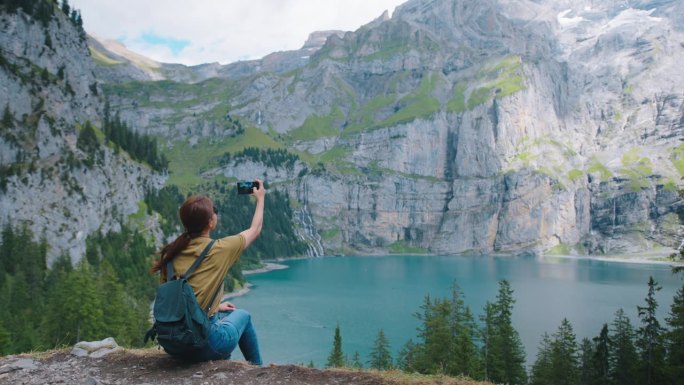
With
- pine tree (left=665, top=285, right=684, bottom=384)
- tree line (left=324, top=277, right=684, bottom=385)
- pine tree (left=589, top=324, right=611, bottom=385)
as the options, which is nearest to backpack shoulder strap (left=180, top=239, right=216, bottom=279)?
pine tree (left=665, top=285, right=684, bottom=384)

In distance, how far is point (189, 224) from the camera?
8797 millimetres

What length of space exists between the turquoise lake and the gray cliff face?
38979mm

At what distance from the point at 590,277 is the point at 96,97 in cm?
16561

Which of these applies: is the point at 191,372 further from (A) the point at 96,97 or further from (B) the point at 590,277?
(B) the point at 590,277

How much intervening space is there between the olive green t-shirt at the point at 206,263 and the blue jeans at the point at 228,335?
817 mm

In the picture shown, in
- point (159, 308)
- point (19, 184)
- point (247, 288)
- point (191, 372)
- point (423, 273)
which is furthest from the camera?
point (423, 273)

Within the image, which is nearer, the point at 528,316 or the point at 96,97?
the point at 528,316

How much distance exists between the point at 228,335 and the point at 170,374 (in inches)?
68.5

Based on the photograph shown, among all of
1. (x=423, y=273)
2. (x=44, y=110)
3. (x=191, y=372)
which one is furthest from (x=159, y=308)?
(x=423, y=273)

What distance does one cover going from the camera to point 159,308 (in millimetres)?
8258

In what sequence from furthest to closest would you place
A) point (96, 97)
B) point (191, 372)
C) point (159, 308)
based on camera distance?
point (96, 97), point (191, 372), point (159, 308)

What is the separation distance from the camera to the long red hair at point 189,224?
28.4 feet

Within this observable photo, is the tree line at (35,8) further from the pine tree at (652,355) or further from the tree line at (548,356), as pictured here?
the pine tree at (652,355)

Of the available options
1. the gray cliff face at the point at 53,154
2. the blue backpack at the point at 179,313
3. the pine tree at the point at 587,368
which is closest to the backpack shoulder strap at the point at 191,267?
the blue backpack at the point at 179,313
